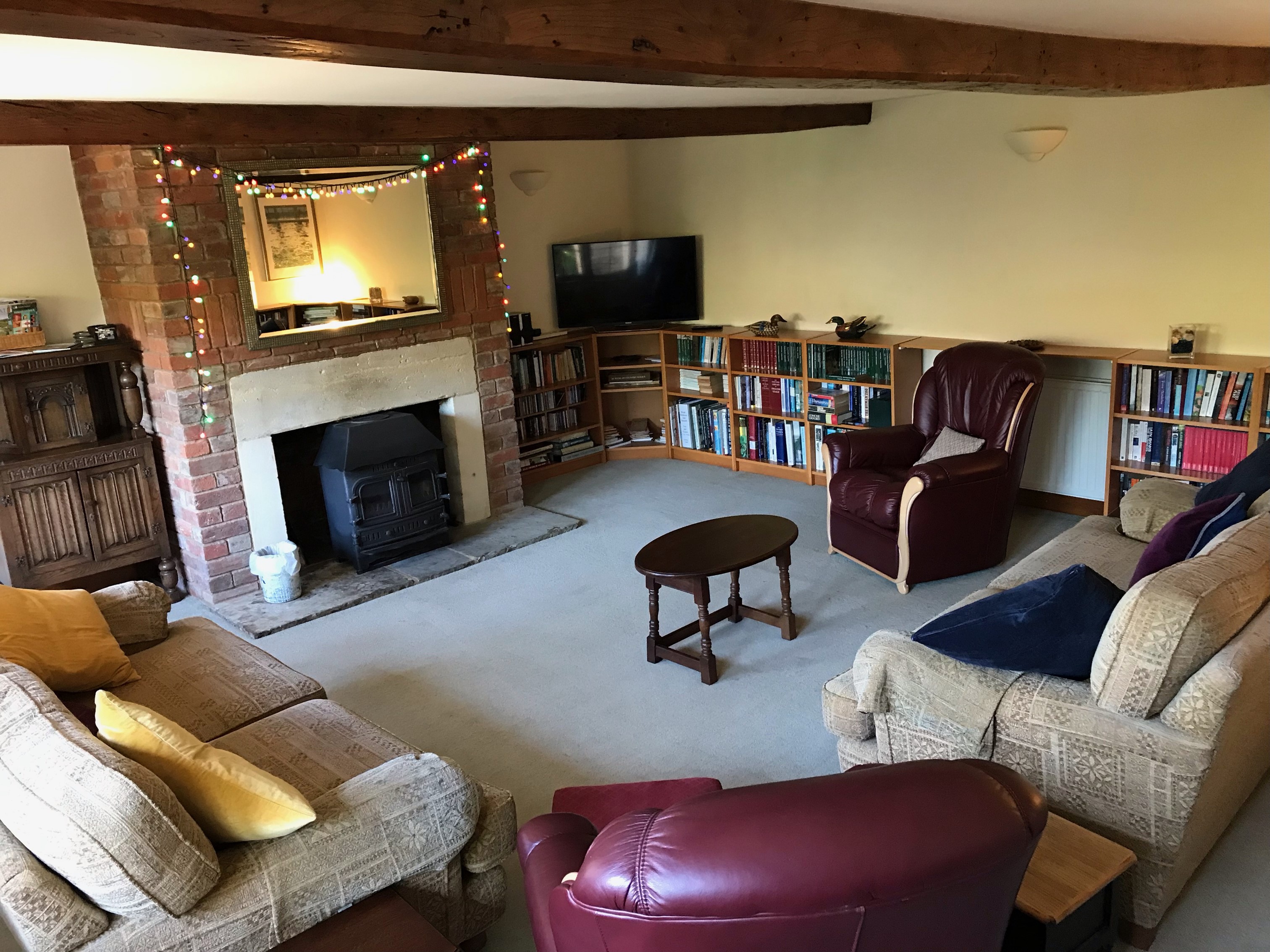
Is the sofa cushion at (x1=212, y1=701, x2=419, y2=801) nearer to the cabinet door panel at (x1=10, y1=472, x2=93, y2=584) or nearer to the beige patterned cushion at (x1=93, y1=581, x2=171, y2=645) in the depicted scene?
the beige patterned cushion at (x1=93, y1=581, x2=171, y2=645)

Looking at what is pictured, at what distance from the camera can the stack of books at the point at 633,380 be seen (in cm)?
729

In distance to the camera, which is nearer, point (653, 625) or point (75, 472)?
point (653, 625)

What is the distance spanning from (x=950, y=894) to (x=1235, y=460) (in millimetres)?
4068

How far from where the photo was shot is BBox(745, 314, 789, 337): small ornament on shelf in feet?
21.2

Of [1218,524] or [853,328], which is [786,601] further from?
[853,328]

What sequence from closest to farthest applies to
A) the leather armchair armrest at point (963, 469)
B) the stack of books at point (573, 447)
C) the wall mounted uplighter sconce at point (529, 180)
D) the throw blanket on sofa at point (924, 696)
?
1. the throw blanket on sofa at point (924, 696)
2. the leather armchair armrest at point (963, 469)
3. the wall mounted uplighter sconce at point (529, 180)
4. the stack of books at point (573, 447)

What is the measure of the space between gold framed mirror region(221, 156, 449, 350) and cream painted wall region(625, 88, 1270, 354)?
125 cm

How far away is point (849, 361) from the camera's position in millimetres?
6207

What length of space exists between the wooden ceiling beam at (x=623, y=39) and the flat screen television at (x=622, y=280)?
12.0 feet

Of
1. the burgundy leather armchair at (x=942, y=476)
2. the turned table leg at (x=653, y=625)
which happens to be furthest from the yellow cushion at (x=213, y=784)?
the burgundy leather armchair at (x=942, y=476)

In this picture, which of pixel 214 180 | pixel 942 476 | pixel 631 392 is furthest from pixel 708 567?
pixel 631 392

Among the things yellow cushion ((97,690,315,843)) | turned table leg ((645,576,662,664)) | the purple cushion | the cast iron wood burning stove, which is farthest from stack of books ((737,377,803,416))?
yellow cushion ((97,690,315,843))

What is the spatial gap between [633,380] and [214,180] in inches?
128

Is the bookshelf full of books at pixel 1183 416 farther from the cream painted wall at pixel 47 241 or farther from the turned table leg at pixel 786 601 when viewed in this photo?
the cream painted wall at pixel 47 241
